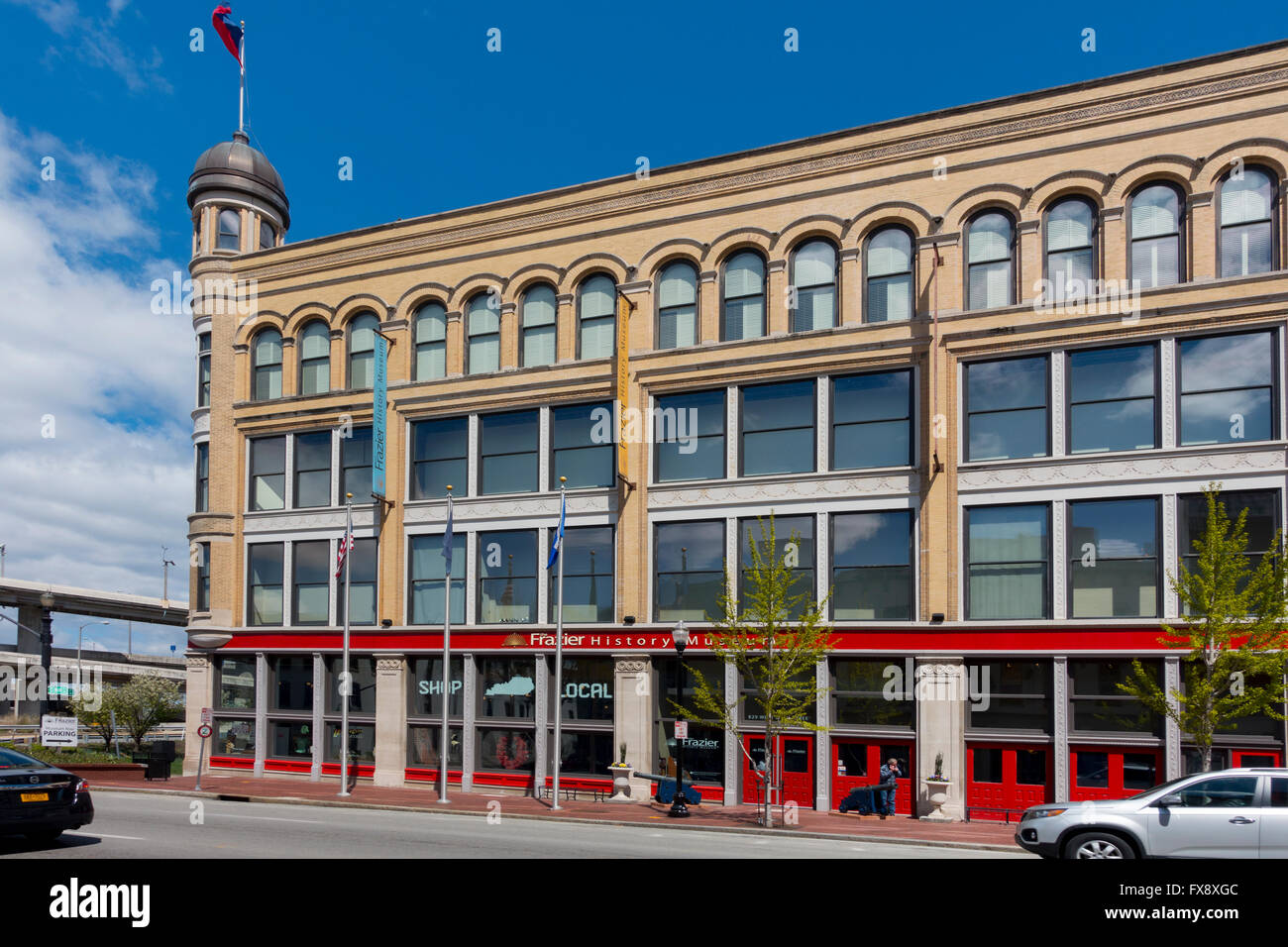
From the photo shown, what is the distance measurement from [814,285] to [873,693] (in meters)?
10.9

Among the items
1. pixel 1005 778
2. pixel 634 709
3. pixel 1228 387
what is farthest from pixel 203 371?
pixel 1228 387

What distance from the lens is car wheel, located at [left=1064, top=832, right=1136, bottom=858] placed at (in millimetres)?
14258

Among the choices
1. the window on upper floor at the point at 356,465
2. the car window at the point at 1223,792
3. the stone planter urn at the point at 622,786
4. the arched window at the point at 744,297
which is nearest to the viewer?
the car window at the point at 1223,792

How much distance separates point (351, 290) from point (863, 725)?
21393 mm

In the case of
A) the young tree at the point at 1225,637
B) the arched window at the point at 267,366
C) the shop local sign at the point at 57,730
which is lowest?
the shop local sign at the point at 57,730

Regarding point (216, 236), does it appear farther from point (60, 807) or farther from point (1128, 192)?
point (1128, 192)

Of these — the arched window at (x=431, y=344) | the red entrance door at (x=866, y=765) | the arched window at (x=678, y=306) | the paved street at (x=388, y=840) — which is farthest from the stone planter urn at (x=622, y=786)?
the arched window at (x=431, y=344)

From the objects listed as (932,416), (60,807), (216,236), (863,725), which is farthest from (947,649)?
(216,236)

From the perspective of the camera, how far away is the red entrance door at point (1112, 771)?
24656 mm

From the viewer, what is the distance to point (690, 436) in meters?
30.7

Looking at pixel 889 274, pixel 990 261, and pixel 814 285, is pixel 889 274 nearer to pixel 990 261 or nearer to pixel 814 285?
pixel 814 285

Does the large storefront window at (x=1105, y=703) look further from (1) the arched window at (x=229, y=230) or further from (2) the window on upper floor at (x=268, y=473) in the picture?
(1) the arched window at (x=229, y=230)

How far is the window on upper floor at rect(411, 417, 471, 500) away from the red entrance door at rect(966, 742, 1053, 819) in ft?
55.0

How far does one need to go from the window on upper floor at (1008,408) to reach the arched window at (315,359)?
20.8m
